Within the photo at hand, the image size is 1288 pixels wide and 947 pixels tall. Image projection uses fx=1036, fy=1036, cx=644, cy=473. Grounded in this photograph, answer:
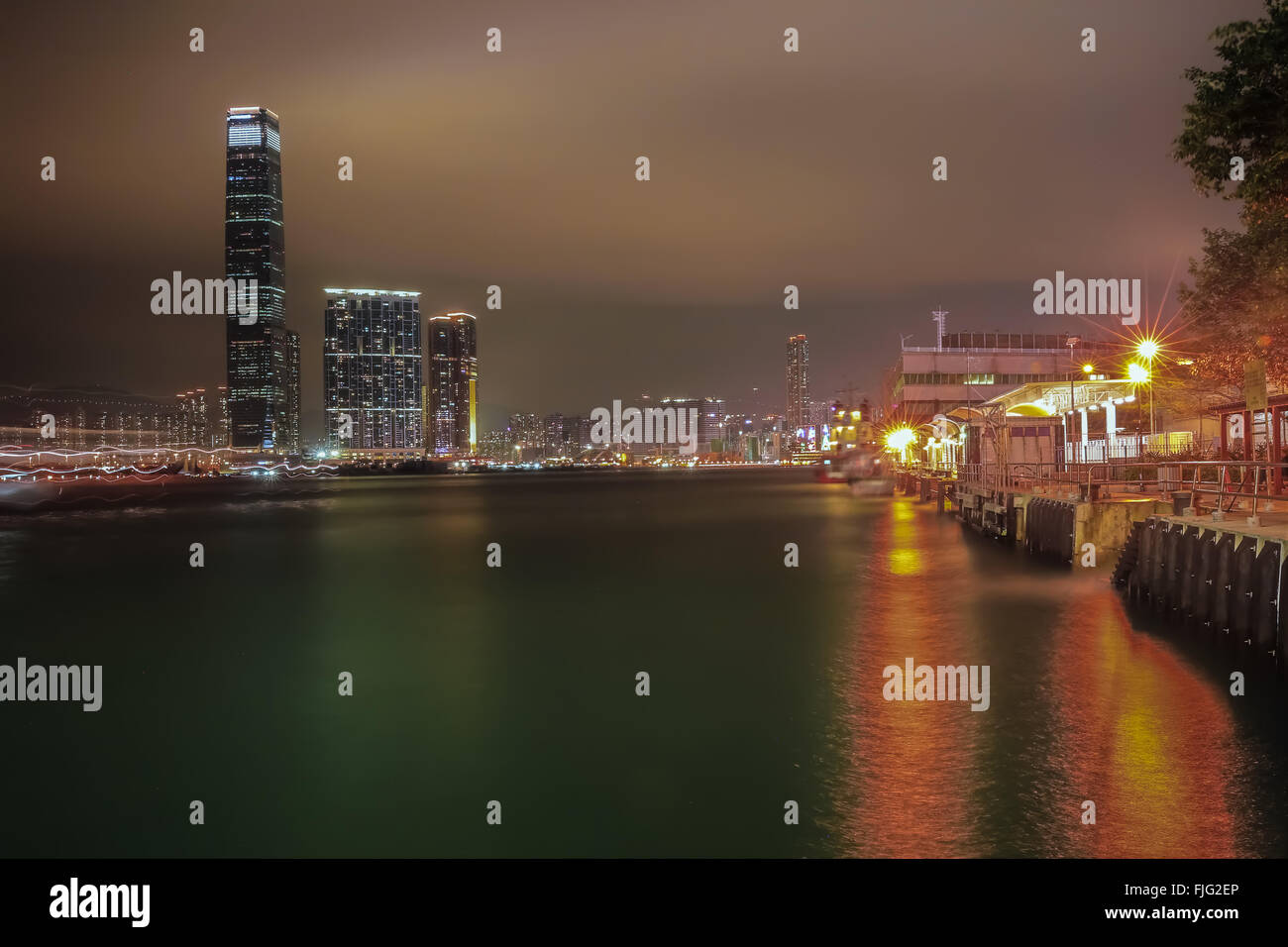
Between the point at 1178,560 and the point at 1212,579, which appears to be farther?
the point at 1178,560

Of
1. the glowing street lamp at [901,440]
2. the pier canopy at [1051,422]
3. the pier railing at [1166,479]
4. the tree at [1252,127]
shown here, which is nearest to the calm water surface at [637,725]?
the pier railing at [1166,479]

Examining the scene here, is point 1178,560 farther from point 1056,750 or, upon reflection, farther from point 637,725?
point 637,725

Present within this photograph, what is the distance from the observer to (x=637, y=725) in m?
13.1

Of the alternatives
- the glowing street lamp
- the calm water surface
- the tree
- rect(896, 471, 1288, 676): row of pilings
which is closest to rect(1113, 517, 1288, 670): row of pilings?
rect(896, 471, 1288, 676): row of pilings

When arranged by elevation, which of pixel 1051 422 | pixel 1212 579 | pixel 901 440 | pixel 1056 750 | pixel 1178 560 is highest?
pixel 901 440

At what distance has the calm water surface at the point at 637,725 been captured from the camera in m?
9.30

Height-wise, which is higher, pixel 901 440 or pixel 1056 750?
pixel 901 440

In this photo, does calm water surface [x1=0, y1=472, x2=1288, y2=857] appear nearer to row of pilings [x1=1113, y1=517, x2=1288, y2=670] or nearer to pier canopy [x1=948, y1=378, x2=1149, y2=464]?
row of pilings [x1=1113, y1=517, x2=1288, y2=670]

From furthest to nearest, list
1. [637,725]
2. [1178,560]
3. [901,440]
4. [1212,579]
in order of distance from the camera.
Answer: [901,440] → [1178,560] → [1212,579] → [637,725]

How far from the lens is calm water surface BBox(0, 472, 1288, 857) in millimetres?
9297

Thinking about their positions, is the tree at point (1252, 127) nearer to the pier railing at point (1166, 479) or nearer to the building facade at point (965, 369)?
the pier railing at point (1166, 479)

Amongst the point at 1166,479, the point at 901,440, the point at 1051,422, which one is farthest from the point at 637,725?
the point at 901,440
